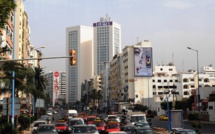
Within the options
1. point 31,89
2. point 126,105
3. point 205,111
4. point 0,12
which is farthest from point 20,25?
point 0,12

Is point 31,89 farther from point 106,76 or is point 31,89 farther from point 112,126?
point 106,76

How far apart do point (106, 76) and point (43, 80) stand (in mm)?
104215

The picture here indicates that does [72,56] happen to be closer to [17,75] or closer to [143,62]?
[17,75]

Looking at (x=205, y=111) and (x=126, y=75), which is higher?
(x=126, y=75)

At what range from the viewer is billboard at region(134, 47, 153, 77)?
128625 mm

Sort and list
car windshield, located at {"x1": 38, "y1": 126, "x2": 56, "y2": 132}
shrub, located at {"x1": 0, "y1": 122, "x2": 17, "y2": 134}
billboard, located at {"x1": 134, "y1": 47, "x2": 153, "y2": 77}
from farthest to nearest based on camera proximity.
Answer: billboard, located at {"x1": 134, "y1": 47, "x2": 153, "y2": 77} < car windshield, located at {"x1": 38, "y1": 126, "x2": 56, "y2": 132} < shrub, located at {"x1": 0, "y1": 122, "x2": 17, "y2": 134}

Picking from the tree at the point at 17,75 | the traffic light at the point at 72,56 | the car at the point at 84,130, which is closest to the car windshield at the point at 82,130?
the car at the point at 84,130

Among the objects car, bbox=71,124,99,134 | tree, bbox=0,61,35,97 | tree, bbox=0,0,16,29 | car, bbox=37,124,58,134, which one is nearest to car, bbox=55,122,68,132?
tree, bbox=0,61,35,97

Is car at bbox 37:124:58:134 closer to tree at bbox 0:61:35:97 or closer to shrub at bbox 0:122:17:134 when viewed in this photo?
shrub at bbox 0:122:17:134

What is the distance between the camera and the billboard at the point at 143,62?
129m

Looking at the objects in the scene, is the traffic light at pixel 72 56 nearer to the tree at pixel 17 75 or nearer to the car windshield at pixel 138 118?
the tree at pixel 17 75

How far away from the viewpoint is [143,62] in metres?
129

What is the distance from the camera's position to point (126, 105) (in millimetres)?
127312

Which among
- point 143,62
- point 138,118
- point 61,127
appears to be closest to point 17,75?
point 61,127
